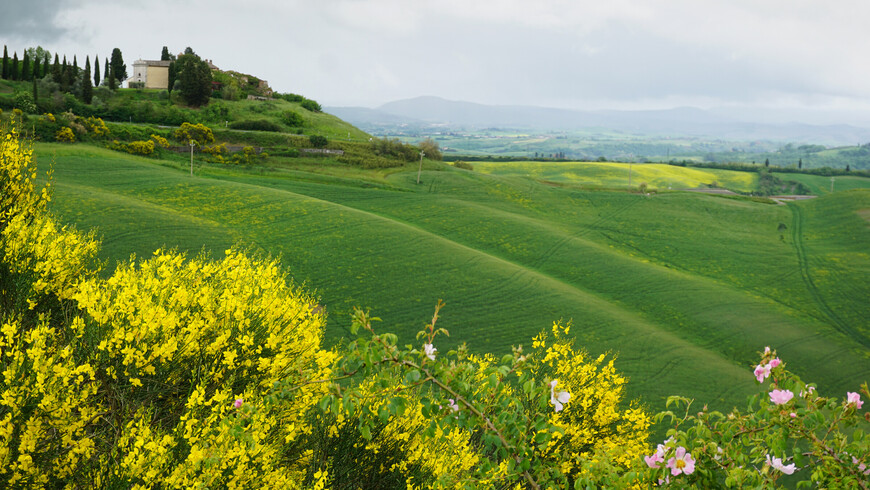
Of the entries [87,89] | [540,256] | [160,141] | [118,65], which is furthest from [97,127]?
[540,256]

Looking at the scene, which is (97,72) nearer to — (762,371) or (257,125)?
(257,125)

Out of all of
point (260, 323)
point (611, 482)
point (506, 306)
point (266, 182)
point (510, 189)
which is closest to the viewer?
point (611, 482)

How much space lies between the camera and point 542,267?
200 feet

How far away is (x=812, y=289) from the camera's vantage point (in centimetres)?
6375

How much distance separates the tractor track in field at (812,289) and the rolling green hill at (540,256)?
0.74ft

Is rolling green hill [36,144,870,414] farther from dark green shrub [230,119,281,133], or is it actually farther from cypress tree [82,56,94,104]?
cypress tree [82,56,94,104]

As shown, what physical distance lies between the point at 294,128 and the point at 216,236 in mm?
72031

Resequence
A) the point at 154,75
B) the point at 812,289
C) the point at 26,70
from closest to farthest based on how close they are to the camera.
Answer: the point at 812,289 < the point at 26,70 < the point at 154,75

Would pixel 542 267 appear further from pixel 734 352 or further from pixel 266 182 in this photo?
pixel 266 182

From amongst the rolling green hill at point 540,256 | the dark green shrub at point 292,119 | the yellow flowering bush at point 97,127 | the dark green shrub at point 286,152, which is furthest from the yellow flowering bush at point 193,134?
the dark green shrub at point 292,119

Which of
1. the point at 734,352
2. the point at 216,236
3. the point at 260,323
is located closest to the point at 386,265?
the point at 216,236

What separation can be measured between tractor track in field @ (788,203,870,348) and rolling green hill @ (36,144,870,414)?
8.9 inches

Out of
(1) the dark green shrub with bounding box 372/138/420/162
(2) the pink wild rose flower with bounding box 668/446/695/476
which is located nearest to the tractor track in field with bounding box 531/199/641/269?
(1) the dark green shrub with bounding box 372/138/420/162

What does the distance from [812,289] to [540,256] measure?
29.8 metres
